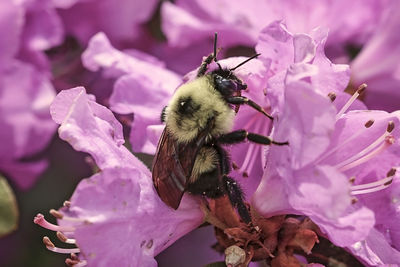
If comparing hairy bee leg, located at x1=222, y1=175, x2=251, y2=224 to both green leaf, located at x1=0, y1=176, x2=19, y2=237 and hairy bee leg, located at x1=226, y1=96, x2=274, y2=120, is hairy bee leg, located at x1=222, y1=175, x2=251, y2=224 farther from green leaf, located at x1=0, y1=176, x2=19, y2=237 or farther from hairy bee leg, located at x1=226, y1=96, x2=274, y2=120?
green leaf, located at x1=0, y1=176, x2=19, y2=237

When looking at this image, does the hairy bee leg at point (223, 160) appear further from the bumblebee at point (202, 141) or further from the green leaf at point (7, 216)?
the green leaf at point (7, 216)

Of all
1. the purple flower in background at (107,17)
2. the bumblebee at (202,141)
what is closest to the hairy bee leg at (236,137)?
the bumblebee at (202,141)

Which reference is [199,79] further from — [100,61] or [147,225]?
[100,61]

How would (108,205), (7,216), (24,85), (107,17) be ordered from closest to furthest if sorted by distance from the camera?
(108,205)
(7,216)
(24,85)
(107,17)

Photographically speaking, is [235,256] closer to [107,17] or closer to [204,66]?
[204,66]

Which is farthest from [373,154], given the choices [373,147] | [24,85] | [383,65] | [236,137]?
[24,85]

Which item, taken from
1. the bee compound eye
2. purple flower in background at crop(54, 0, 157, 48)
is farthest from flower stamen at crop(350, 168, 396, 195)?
purple flower in background at crop(54, 0, 157, 48)
